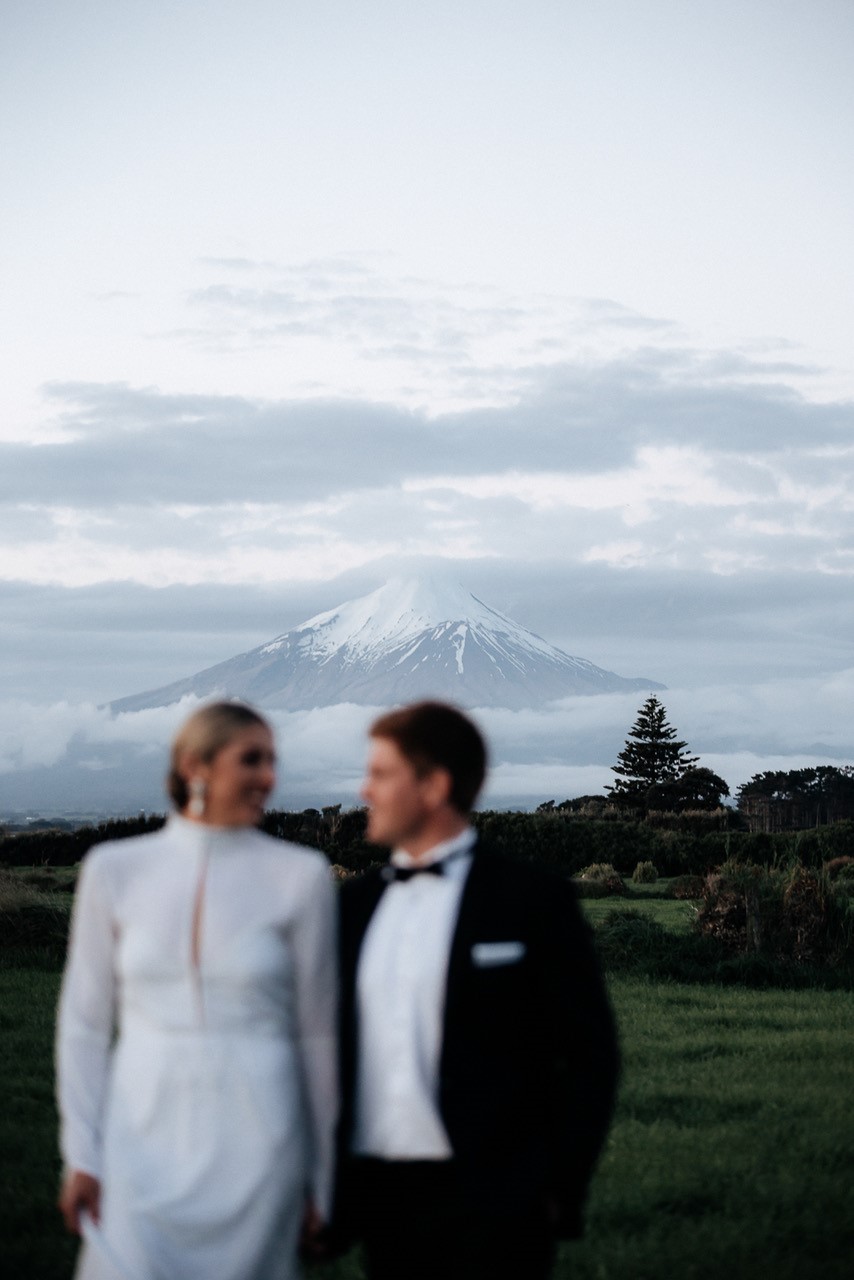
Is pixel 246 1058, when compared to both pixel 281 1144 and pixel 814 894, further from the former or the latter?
pixel 814 894

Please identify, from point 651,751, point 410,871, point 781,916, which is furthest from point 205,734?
point 651,751

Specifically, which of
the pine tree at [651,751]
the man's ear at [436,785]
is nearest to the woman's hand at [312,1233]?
the man's ear at [436,785]

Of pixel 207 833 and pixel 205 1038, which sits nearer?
pixel 205 1038

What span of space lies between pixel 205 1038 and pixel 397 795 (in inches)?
29.6

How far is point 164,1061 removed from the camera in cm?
329

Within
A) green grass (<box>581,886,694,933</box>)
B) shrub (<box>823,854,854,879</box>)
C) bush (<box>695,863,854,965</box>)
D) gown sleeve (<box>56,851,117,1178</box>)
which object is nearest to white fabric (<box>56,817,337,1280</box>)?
gown sleeve (<box>56,851,117,1178</box>)

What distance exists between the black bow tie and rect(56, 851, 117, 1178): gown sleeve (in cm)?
71

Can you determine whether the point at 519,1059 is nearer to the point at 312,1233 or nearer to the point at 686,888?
the point at 312,1233

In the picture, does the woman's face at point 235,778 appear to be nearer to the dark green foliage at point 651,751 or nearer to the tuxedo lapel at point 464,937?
the tuxedo lapel at point 464,937

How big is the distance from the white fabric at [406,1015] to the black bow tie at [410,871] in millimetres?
14

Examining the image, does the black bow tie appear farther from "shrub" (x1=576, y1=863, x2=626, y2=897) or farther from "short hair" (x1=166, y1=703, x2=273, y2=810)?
"shrub" (x1=576, y1=863, x2=626, y2=897)

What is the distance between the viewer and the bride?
3.27 metres

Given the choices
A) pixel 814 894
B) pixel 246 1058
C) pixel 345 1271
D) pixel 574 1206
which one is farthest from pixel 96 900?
pixel 814 894

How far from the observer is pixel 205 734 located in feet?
11.3
